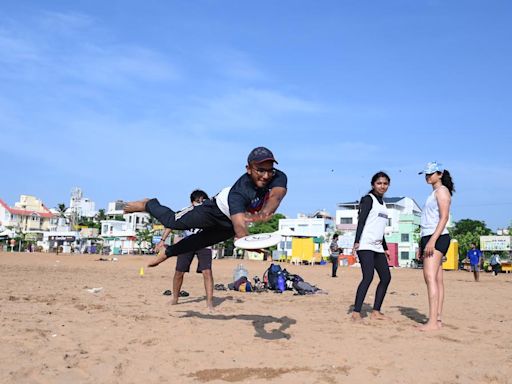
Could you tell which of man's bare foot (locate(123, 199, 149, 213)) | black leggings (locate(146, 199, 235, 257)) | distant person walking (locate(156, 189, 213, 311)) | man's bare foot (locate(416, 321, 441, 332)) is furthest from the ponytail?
man's bare foot (locate(123, 199, 149, 213))

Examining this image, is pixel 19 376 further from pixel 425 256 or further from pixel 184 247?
pixel 425 256

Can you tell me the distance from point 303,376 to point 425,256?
3.21 m

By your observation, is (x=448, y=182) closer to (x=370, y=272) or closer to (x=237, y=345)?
(x=370, y=272)

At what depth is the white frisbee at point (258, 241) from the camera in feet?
13.9

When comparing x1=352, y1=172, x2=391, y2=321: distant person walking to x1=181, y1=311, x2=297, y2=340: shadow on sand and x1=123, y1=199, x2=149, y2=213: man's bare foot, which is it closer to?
x1=181, y1=311, x2=297, y2=340: shadow on sand

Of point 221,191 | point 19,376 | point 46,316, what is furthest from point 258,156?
point 46,316

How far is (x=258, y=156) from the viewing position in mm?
4992

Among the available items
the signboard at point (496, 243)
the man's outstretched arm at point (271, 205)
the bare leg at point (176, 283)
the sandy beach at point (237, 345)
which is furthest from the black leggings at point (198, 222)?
the signboard at point (496, 243)

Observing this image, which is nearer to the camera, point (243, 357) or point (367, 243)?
point (243, 357)

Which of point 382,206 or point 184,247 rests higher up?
point 382,206

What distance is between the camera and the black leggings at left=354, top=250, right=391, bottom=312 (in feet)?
23.3

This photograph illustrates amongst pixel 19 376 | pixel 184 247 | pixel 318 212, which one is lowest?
pixel 19 376

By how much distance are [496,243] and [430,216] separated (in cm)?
5215

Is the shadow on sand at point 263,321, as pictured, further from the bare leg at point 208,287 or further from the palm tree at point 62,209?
the palm tree at point 62,209
